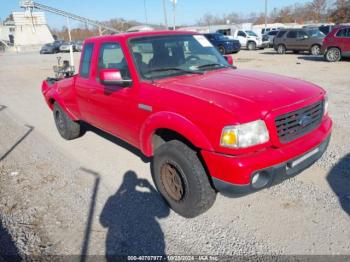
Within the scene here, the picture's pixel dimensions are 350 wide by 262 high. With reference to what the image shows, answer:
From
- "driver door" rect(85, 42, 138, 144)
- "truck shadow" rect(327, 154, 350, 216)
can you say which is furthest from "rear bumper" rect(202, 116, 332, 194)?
"driver door" rect(85, 42, 138, 144)

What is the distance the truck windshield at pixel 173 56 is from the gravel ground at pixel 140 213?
1499mm

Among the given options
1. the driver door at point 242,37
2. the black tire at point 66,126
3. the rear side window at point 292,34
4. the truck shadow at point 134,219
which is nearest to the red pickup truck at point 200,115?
the truck shadow at point 134,219

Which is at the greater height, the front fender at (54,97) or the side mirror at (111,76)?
the side mirror at (111,76)

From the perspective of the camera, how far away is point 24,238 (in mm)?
3168

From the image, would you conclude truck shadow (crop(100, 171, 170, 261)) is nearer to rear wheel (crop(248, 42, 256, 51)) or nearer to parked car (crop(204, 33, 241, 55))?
parked car (crop(204, 33, 241, 55))

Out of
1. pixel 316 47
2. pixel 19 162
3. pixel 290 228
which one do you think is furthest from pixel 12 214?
pixel 316 47

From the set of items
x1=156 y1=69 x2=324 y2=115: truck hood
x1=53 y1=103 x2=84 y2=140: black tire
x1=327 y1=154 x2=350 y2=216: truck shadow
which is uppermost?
x1=156 y1=69 x2=324 y2=115: truck hood

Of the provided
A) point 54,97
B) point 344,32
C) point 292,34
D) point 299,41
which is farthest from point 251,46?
point 54,97

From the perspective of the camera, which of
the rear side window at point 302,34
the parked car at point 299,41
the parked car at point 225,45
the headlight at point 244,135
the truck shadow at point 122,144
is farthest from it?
the parked car at point 225,45

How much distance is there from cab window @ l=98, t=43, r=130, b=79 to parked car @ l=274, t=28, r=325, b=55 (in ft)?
62.5

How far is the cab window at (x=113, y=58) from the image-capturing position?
3.86 m

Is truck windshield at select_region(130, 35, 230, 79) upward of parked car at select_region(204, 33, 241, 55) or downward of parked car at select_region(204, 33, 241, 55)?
upward

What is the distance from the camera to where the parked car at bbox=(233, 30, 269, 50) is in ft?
95.6

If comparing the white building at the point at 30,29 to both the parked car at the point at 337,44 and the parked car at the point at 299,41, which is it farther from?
the parked car at the point at 337,44
